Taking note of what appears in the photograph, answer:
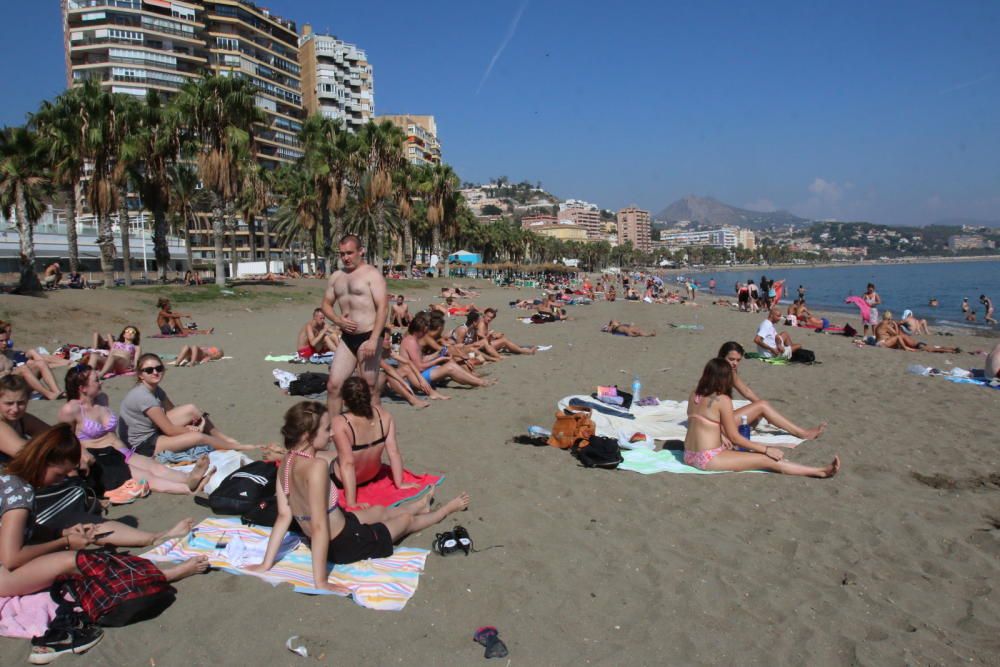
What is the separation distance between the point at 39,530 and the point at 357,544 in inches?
63.6

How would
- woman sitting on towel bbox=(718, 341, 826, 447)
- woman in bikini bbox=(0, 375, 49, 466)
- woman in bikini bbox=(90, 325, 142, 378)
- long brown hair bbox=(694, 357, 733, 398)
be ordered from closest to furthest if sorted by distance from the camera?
woman in bikini bbox=(0, 375, 49, 466) → long brown hair bbox=(694, 357, 733, 398) → woman sitting on towel bbox=(718, 341, 826, 447) → woman in bikini bbox=(90, 325, 142, 378)

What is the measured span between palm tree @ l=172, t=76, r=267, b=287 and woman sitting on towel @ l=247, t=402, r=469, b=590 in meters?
25.2

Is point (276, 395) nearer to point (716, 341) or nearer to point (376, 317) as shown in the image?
point (376, 317)

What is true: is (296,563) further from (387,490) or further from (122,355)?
(122,355)

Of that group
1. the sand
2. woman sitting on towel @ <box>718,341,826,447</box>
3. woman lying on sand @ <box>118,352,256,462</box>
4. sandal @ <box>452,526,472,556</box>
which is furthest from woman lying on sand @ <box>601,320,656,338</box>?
sandal @ <box>452,526,472,556</box>

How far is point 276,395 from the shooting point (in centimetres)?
854

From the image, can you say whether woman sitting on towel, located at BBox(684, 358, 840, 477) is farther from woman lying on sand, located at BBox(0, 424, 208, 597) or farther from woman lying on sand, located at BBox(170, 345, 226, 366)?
woman lying on sand, located at BBox(170, 345, 226, 366)

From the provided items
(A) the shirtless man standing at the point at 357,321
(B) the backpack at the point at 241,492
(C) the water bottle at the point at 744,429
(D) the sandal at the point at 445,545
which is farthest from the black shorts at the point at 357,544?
(C) the water bottle at the point at 744,429

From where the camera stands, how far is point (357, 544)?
3725 mm

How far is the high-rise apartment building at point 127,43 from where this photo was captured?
183 ft

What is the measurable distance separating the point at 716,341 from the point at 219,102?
857 inches

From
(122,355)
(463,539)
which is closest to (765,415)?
(463,539)

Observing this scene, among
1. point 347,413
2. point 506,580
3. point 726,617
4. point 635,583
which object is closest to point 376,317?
point 347,413

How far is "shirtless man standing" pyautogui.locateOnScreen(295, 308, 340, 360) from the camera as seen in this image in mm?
11352
